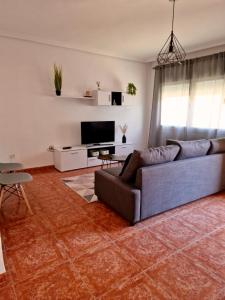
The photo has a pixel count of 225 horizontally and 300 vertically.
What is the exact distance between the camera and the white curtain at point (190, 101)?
4285 mm

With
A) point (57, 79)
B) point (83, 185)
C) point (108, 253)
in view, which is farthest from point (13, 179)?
point (57, 79)

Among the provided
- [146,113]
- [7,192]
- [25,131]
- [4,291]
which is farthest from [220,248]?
[146,113]

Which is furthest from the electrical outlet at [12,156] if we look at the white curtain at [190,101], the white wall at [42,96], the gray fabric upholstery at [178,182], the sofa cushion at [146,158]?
the white curtain at [190,101]

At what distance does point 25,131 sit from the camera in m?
4.19

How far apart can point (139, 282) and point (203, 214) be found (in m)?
1.46

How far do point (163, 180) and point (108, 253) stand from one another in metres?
1.02

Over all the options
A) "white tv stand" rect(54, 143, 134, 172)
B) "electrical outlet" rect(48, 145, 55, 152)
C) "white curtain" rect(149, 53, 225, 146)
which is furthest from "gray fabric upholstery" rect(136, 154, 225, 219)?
"electrical outlet" rect(48, 145, 55, 152)

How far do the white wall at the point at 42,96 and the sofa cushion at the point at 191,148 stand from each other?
102 inches

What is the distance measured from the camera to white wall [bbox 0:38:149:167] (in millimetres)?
3938

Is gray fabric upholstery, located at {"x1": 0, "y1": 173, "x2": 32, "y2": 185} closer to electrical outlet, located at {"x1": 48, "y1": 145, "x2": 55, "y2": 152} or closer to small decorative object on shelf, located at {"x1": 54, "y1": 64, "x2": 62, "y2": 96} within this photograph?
electrical outlet, located at {"x1": 48, "y1": 145, "x2": 55, "y2": 152}

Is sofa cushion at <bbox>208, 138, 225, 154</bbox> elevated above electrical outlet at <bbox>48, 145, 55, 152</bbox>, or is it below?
above

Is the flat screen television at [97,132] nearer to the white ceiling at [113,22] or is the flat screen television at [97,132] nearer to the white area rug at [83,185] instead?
the white area rug at [83,185]

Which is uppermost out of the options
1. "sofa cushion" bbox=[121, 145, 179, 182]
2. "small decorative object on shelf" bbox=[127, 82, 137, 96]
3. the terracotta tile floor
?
"small decorative object on shelf" bbox=[127, 82, 137, 96]

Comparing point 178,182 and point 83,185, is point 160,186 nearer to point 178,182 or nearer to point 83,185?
point 178,182
